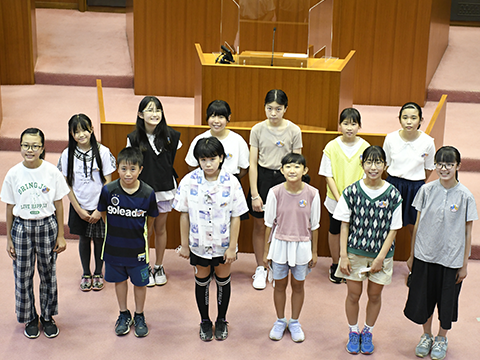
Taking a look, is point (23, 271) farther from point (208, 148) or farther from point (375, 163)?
point (375, 163)

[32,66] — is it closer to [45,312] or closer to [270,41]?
[270,41]

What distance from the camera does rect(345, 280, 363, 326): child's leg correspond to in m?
3.28

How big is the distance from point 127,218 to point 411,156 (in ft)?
5.96

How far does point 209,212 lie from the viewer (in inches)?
128

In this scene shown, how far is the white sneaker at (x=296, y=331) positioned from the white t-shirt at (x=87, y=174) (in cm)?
137

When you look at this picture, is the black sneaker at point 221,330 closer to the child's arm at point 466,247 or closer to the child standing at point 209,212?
the child standing at point 209,212

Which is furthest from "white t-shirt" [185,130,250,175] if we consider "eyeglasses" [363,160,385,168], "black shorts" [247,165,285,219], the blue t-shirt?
"eyeglasses" [363,160,385,168]

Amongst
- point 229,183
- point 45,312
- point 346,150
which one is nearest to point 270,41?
point 346,150

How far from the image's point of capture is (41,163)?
3.31 m

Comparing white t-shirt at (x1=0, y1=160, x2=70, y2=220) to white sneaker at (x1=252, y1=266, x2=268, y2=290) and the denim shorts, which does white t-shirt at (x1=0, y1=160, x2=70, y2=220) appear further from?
white sneaker at (x1=252, y1=266, x2=268, y2=290)

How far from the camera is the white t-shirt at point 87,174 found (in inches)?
146

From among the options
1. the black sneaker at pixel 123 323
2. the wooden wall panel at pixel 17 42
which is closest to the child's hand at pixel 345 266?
the black sneaker at pixel 123 323

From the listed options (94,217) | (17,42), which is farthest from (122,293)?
(17,42)

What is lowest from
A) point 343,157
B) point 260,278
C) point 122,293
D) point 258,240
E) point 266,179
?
point 260,278
